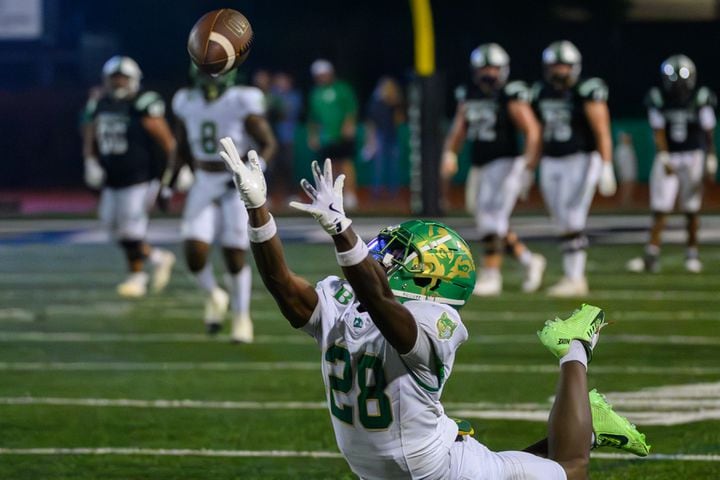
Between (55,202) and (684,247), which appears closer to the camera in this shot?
(684,247)

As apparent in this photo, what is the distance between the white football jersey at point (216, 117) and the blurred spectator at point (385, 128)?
12447 millimetres

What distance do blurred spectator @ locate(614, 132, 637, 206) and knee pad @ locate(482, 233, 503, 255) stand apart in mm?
10518

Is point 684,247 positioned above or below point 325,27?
below

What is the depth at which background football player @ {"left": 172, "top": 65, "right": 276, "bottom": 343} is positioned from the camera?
9727 millimetres

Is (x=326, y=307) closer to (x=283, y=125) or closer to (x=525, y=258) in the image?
(x=525, y=258)

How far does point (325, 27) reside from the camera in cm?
2784

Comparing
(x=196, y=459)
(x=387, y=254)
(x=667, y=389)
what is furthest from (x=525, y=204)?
(x=387, y=254)

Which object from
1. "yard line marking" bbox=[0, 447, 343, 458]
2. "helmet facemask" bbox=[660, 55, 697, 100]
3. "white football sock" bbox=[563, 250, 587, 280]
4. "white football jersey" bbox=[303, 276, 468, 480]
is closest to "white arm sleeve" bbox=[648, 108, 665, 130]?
"helmet facemask" bbox=[660, 55, 697, 100]

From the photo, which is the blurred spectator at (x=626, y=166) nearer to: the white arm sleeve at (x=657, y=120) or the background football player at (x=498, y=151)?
the white arm sleeve at (x=657, y=120)

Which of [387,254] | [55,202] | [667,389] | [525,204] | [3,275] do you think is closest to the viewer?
[387,254]

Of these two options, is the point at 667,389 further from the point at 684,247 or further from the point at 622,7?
the point at 622,7

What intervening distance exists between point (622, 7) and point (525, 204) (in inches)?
248

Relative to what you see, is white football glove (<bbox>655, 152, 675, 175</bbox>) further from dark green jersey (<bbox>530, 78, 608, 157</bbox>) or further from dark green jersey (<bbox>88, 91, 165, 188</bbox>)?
dark green jersey (<bbox>88, 91, 165, 188</bbox>)

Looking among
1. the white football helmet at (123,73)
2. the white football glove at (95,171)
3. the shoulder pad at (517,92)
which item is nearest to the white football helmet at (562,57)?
the shoulder pad at (517,92)
